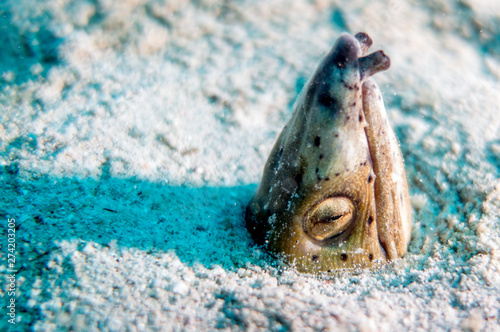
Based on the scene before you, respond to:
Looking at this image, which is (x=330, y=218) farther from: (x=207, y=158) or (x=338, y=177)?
(x=207, y=158)

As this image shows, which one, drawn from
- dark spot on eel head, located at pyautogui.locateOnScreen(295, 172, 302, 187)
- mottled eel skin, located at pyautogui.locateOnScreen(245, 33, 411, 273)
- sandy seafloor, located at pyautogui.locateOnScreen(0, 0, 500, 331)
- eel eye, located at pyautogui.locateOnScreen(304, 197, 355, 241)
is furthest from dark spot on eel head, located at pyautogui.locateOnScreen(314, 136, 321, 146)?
sandy seafloor, located at pyautogui.locateOnScreen(0, 0, 500, 331)

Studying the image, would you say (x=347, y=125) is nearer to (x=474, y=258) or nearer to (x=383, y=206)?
(x=383, y=206)

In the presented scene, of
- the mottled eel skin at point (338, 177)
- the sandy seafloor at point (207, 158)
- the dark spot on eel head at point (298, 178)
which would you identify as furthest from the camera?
the dark spot on eel head at point (298, 178)

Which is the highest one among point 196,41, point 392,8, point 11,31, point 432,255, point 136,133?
point 392,8

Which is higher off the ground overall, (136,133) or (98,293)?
(136,133)

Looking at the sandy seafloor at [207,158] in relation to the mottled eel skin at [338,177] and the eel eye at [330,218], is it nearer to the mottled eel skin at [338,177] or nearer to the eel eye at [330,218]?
the mottled eel skin at [338,177]

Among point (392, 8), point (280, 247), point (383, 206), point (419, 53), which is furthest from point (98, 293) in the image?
point (392, 8)

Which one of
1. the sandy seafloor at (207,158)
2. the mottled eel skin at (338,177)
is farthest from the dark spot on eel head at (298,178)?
the sandy seafloor at (207,158)

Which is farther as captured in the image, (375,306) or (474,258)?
(474,258)
